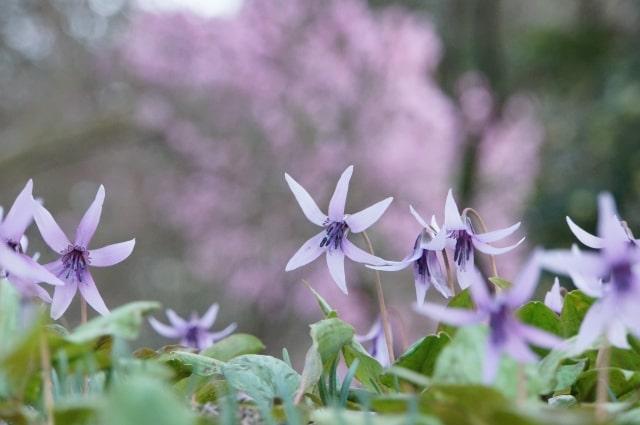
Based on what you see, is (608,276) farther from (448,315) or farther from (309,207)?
(309,207)

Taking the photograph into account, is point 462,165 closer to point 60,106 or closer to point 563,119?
point 563,119

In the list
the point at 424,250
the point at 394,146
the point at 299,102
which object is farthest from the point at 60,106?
the point at 424,250

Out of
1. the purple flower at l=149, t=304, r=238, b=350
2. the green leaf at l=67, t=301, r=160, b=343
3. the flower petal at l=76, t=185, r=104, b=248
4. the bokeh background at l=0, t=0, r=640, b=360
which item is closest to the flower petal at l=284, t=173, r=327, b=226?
the flower petal at l=76, t=185, r=104, b=248

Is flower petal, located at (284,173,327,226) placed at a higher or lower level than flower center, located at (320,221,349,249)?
A: higher

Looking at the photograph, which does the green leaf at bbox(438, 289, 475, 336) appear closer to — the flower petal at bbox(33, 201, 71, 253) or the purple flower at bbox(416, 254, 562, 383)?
the purple flower at bbox(416, 254, 562, 383)

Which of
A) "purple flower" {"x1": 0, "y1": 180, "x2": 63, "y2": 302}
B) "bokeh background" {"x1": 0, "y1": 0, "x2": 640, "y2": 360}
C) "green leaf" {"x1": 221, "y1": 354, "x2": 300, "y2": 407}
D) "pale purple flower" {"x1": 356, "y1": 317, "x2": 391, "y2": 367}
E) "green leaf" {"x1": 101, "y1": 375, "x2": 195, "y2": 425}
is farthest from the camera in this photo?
"bokeh background" {"x1": 0, "y1": 0, "x2": 640, "y2": 360}

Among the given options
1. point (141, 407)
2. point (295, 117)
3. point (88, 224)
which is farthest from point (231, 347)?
point (295, 117)

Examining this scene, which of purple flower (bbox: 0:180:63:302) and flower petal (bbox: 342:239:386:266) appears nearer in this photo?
purple flower (bbox: 0:180:63:302)
